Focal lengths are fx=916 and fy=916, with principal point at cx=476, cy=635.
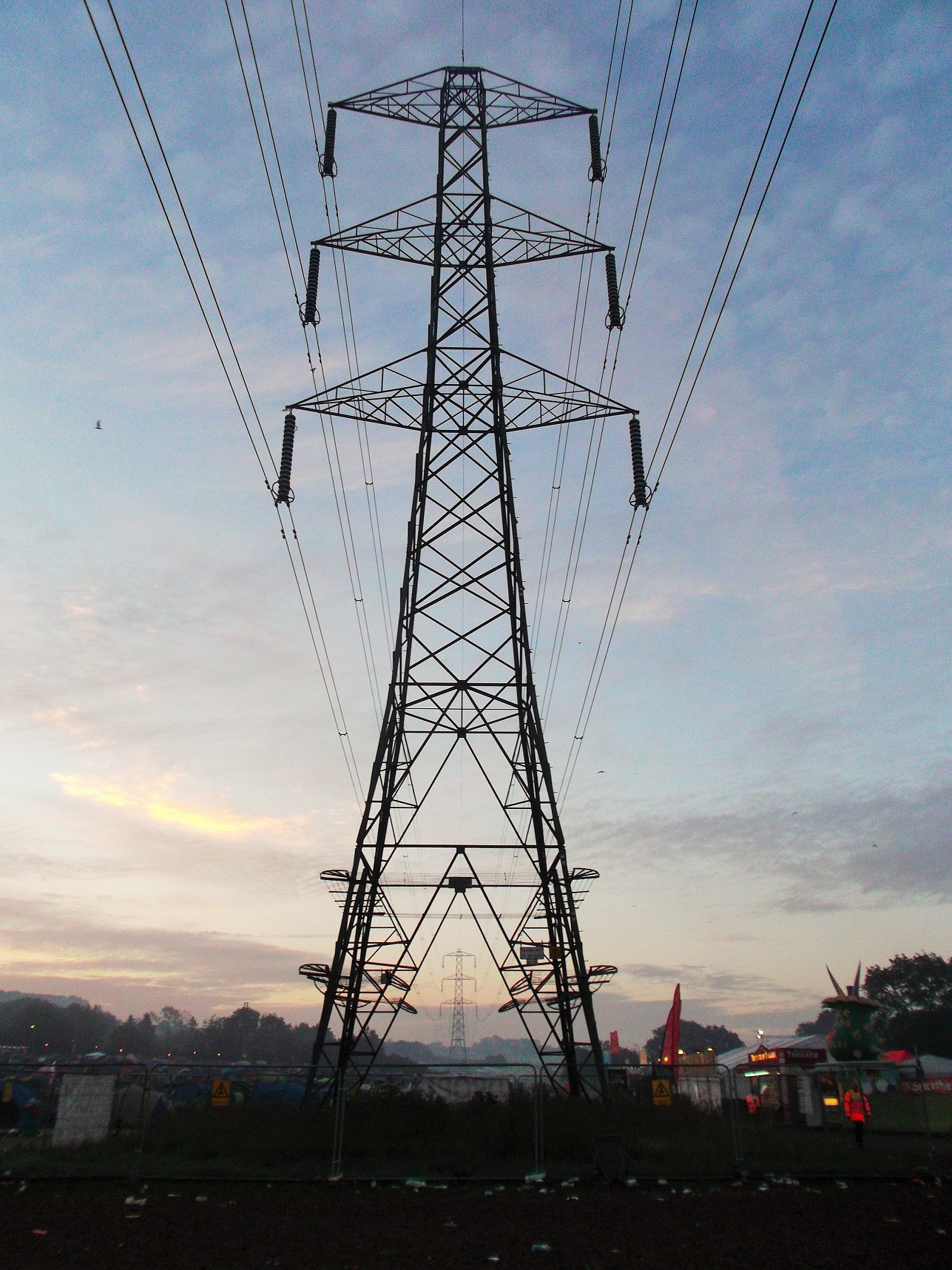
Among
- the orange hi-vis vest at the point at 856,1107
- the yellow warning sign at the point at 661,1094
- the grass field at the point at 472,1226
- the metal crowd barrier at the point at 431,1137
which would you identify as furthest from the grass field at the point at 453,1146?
the orange hi-vis vest at the point at 856,1107

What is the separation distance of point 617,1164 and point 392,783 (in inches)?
337

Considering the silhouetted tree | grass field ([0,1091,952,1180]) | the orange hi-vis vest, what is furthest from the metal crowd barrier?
the silhouetted tree

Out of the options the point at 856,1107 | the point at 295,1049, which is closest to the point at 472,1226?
the point at 856,1107

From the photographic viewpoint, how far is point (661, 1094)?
20.3 m

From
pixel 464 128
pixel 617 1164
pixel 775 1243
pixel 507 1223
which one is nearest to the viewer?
pixel 775 1243

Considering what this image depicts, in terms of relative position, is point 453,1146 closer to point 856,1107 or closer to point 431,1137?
point 431,1137

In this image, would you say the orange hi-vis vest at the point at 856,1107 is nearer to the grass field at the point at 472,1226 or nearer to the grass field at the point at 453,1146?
the grass field at the point at 453,1146

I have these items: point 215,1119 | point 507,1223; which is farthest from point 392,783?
point 507,1223

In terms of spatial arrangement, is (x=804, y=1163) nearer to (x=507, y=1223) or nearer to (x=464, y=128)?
(x=507, y=1223)

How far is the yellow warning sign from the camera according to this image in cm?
1997

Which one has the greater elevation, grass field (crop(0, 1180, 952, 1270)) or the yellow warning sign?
the yellow warning sign

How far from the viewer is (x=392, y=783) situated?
2034 centimetres

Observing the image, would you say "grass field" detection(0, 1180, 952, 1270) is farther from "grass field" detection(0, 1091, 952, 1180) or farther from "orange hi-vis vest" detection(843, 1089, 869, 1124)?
"orange hi-vis vest" detection(843, 1089, 869, 1124)

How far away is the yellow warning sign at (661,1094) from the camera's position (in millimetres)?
19969
